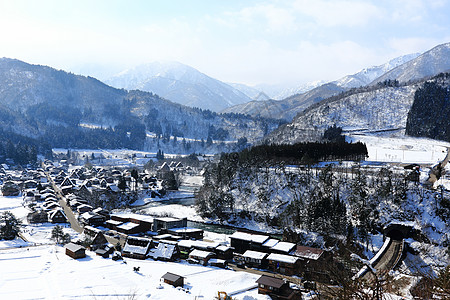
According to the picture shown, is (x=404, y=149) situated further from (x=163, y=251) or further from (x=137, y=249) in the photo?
(x=137, y=249)

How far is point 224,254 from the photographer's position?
3167 cm

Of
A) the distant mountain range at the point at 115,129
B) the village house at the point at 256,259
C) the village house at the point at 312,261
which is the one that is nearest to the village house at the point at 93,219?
the village house at the point at 256,259

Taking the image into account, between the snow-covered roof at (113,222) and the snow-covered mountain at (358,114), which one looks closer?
the snow-covered roof at (113,222)

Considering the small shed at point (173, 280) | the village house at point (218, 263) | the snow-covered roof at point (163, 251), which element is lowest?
the village house at point (218, 263)

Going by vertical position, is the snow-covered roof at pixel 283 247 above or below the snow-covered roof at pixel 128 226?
above

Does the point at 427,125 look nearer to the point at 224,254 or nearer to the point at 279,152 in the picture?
the point at 279,152


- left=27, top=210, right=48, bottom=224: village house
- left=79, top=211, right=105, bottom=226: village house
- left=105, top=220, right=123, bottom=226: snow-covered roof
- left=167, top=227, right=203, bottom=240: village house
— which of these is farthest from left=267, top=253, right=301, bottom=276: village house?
left=27, top=210, right=48, bottom=224: village house

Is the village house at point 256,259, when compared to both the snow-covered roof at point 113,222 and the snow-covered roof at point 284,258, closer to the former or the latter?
the snow-covered roof at point 284,258

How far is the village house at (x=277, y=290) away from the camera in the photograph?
2038 cm

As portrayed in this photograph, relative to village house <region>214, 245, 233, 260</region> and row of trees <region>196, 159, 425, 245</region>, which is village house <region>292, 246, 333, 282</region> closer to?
village house <region>214, 245, 233, 260</region>

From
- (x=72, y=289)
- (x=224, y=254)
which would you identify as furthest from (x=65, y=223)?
(x=72, y=289)

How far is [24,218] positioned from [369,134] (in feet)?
Answer: 306

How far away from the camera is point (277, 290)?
67.0 feet

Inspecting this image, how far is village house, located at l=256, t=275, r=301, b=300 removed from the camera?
2038 centimetres
